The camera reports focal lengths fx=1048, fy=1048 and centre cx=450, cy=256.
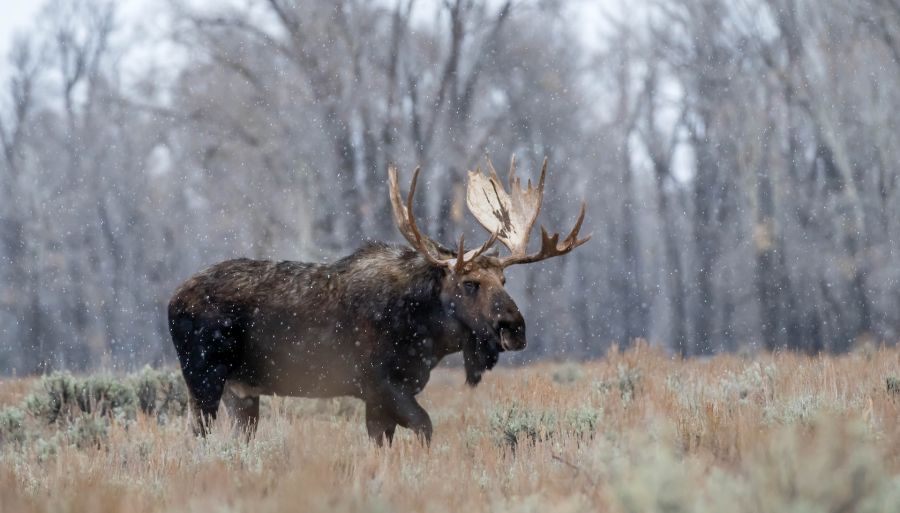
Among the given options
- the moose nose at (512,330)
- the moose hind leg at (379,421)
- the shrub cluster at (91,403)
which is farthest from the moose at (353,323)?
the shrub cluster at (91,403)

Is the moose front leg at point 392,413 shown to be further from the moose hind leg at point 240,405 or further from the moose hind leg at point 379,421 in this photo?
the moose hind leg at point 240,405

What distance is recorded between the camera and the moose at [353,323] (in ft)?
23.6

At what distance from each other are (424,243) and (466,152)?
1658 cm

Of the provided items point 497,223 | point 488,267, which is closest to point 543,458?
point 488,267

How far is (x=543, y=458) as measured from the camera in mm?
5203

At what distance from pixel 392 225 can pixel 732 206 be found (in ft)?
52.3

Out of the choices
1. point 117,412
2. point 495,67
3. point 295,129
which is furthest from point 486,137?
point 117,412

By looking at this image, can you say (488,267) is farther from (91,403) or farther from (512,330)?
(91,403)

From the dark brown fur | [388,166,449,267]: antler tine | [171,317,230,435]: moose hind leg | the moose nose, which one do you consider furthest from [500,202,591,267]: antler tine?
[171,317,230,435]: moose hind leg

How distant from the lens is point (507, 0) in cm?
2384

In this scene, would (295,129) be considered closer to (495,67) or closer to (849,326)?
(495,67)

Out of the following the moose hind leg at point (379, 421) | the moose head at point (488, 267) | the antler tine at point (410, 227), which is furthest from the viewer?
the antler tine at point (410, 227)

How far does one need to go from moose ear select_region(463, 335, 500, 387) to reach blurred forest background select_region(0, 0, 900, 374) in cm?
1180

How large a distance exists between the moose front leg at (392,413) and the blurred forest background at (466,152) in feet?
Answer: 40.2
